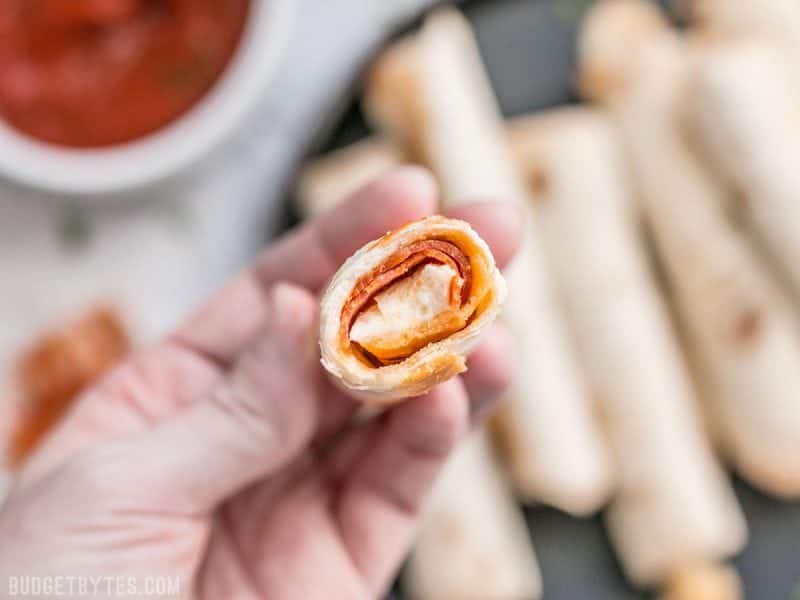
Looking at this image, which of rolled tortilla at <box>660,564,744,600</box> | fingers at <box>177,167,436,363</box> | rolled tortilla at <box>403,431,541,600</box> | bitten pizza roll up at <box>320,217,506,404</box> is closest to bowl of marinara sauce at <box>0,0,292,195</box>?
fingers at <box>177,167,436,363</box>

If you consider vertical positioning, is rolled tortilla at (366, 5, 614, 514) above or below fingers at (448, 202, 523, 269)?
below

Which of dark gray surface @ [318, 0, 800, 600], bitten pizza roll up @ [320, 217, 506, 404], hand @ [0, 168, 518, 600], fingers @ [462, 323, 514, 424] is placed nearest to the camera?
bitten pizza roll up @ [320, 217, 506, 404]

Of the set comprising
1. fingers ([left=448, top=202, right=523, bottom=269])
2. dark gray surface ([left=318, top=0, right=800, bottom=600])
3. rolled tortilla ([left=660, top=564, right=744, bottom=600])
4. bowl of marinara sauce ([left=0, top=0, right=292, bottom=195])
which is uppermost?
bowl of marinara sauce ([left=0, top=0, right=292, bottom=195])

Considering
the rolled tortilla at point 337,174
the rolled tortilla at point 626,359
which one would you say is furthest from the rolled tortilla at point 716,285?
the rolled tortilla at point 337,174

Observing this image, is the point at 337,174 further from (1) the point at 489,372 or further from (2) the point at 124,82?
(1) the point at 489,372

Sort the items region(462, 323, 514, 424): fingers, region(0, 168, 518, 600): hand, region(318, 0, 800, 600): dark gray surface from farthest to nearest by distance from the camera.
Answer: region(318, 0, 800, 600): dark gray surface → region(462, 323, 514, 424): fingers → region(0, 168, 518, 600): hand

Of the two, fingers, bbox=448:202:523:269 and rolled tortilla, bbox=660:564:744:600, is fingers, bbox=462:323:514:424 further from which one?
rolled tortilla, bbox=660:564:744:600
